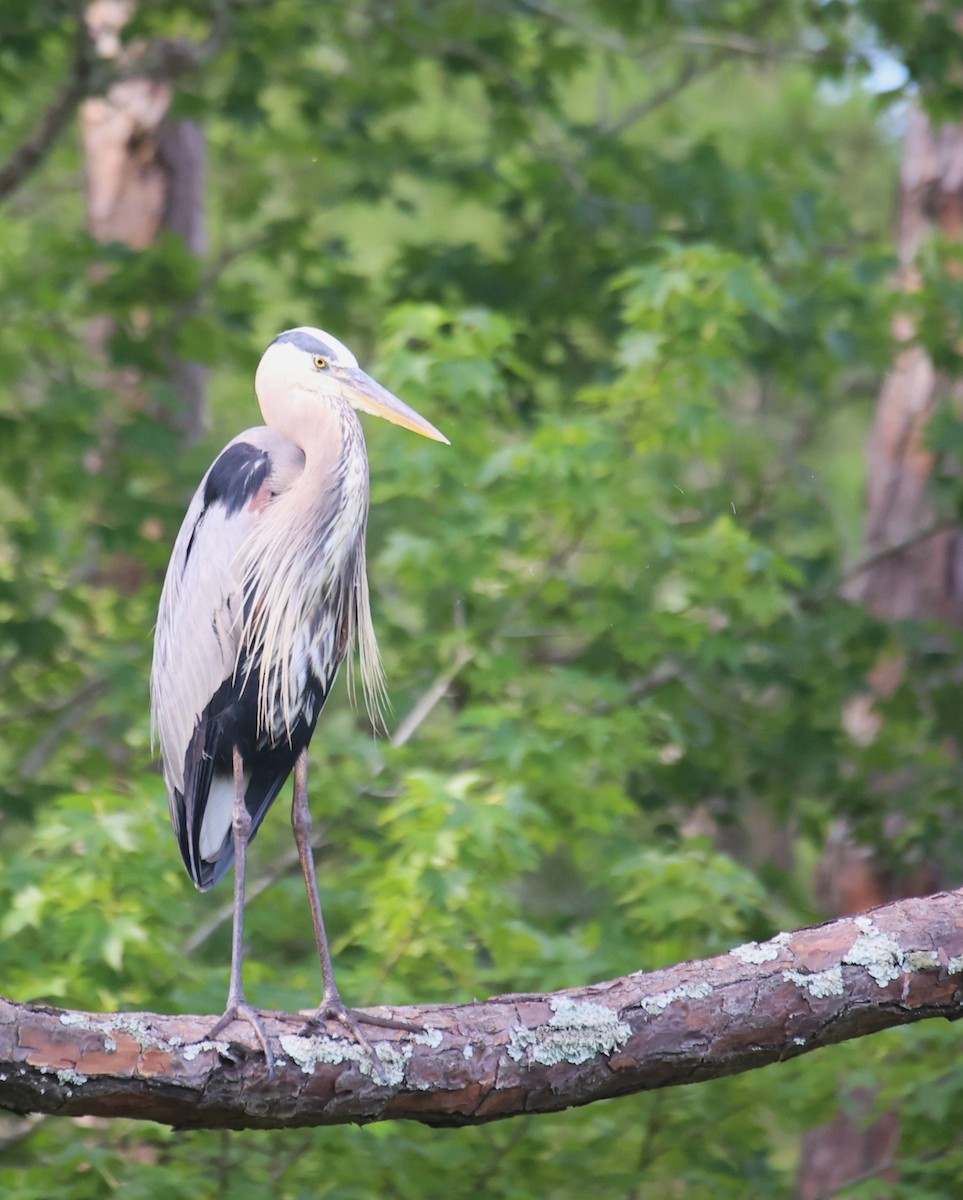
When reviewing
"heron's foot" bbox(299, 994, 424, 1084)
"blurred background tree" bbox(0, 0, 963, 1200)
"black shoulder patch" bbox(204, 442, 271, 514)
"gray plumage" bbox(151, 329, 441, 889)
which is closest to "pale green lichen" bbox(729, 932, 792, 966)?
"heron's foot" bbox(299, 994, 424, 1084)

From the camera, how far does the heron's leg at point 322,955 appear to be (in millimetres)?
2816

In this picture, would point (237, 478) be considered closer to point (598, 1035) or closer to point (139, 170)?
point (598, 1035)

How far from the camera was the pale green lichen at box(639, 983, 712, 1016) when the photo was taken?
282 cm

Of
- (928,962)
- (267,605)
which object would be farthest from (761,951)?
(267,605)

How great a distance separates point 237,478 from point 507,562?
1922 millimetres

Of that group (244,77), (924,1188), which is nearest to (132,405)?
(244,77)

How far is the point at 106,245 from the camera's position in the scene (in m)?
5.98

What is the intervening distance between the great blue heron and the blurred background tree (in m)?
0.33

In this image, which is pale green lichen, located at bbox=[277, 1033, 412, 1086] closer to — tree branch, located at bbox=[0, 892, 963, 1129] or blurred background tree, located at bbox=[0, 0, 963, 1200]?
tree branch, located at bbox=[0, 892, 963, 1129]

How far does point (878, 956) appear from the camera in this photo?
2846 mm

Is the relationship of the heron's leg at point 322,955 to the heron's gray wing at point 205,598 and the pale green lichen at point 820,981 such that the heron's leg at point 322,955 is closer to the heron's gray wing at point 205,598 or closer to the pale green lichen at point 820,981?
the heron's gray wing at point 205,598

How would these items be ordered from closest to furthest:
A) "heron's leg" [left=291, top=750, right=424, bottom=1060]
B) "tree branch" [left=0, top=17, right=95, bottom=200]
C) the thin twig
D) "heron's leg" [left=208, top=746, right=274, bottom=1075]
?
"heron's leg" [left=208, top=746, right=274, bottom=1075] < "heron's leg" [left=291, top=750, right=424, bottom=1060] < "tree branch" [left=0, top=17, right=95, bottom=200] < the thin twig

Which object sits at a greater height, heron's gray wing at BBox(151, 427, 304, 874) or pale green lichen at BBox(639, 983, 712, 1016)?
heron's gray wing at BBox(151, 427, 304, 874)

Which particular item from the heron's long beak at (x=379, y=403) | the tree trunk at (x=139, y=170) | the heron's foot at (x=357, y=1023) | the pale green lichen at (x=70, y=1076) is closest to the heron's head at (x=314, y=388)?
the heron's long beak at (x=379, y=403)
